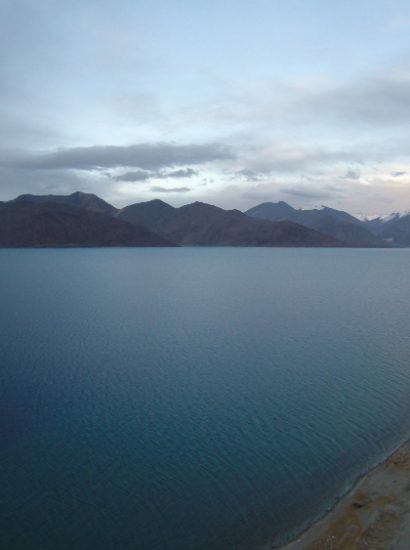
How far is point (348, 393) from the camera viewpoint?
33938 mm

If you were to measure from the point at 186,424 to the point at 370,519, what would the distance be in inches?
492

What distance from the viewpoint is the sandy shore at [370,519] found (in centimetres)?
1650

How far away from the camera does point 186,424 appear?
28234 millimetres

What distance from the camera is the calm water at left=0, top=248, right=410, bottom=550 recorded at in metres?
19.5

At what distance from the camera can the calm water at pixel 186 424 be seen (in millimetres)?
19484

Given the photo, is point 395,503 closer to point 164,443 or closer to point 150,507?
point 150,507

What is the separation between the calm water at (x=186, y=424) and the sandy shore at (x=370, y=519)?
1.07m

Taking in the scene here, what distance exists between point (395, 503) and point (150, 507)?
986 cm

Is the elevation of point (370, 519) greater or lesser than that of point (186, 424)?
greater

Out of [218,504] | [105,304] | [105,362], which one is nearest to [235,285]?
[105,304]

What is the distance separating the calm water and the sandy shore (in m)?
1.07

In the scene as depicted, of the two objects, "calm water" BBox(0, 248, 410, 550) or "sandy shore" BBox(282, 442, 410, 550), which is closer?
"sandy shore" BBox(282, 442, 410, 550)

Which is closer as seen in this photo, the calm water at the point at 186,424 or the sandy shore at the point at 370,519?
the sandy shore at the point at 370,519

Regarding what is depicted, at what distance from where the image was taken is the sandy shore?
1650 cm
